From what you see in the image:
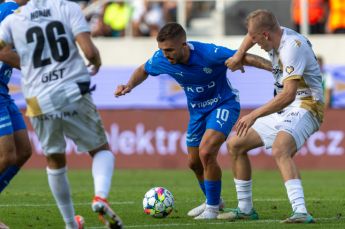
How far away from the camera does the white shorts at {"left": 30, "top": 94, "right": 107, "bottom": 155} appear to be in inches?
364

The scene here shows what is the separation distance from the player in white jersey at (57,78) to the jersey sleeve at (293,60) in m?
2.32

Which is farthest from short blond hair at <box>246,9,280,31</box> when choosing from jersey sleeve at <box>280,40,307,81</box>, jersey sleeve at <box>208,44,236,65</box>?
jersey sleeve at <box>208,44,236,65</box>

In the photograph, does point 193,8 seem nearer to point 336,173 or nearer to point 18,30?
point 336,173

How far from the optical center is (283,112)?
11.2 meters

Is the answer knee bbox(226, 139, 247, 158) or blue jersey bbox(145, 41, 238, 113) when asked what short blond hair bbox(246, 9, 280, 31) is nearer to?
blue jersey bbox(145, 41, 238, 113)

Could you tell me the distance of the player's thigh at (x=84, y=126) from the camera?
927 centimetres

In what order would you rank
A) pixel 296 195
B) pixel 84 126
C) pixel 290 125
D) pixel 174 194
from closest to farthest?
pixel 84 126, pixel 296 195, pixel 290 125, pixel 174 194

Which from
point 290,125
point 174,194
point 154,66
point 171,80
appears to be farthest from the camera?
point 171,80

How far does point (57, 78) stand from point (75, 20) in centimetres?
58

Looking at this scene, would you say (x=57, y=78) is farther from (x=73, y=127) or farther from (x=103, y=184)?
(x=103, y=184)

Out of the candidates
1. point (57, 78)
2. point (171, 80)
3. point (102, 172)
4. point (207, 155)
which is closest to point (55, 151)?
point (102, 172)

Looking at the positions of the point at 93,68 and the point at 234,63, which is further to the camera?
the point at 234,63

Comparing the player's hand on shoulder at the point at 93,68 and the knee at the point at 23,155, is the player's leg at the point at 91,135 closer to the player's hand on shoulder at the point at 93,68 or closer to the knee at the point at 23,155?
the player's hand on shoulder at the point at 93,68

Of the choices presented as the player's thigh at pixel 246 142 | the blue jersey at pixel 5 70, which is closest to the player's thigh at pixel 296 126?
the player's thigh at pixel 246 142
